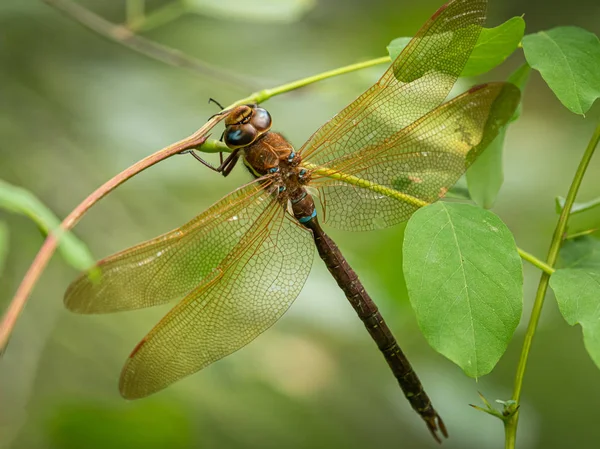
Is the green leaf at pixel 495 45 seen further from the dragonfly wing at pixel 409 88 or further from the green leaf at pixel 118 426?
the green leaf at pixel 118 426

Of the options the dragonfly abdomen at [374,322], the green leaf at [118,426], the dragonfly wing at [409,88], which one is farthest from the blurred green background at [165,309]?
the dragonfly abdomen at [374,322]

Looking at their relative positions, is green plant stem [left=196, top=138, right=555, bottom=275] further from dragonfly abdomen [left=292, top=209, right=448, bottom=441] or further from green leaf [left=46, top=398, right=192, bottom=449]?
green leaf [left=46, top=398, right=192, bottom=449]

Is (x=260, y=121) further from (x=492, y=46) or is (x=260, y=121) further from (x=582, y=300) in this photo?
(x=582, y=300)

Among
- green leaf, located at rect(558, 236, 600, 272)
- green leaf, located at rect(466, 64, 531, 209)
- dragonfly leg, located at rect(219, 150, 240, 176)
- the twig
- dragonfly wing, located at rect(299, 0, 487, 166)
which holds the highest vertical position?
dragonfly leg, located at rect(219, 150, 240, 176)

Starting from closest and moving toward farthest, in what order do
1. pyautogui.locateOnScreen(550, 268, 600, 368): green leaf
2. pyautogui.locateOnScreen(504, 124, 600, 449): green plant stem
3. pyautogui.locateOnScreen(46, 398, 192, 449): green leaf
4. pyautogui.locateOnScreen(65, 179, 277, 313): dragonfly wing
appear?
pyautogui.locateOnScreen(550, 268, 600, 368): green leaf, pyautogui.locateOnScreen(504, 124, 600, 449): green plant stem, pyautogui.locateOnScreen(65, 179, 277, 313): dragonfly wing, pyautogui.locateOnScreen(46, 398, 192, 449): green leaf

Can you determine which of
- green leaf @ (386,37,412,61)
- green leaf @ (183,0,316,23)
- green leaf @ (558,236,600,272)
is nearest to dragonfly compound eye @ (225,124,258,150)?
green leaf @ (386,37,412,61)

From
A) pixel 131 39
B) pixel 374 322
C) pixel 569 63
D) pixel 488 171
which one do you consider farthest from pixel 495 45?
pixel 131 39
